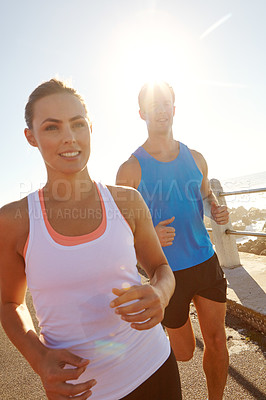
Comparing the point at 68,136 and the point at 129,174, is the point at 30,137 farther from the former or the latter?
the point at 129,174

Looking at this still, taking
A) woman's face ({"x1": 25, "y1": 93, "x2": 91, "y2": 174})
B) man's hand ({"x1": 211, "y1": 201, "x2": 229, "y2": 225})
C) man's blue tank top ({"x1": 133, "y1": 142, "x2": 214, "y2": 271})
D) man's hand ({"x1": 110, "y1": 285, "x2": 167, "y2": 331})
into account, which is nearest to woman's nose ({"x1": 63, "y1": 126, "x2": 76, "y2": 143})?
woman's face ({"x1": 25, "y1": 93, "x2": 91, "y2": 174})

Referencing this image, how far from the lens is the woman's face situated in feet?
4.24

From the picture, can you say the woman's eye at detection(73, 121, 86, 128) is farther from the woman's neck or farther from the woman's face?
the woman's neck

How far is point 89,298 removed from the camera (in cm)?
113

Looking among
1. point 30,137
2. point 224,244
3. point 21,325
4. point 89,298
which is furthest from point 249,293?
point 30,137

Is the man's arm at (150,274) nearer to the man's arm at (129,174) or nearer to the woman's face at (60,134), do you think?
the woman's face at (60,134)

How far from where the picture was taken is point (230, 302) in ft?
11.2

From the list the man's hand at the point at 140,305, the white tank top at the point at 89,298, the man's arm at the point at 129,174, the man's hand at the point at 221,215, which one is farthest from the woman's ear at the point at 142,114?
the man's hand at the point at 140,305

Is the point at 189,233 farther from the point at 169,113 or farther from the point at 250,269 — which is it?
the point at 250,269

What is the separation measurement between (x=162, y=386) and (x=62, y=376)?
54 cm

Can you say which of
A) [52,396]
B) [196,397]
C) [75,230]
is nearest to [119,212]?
[75,230]

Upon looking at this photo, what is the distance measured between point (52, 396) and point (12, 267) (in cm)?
50

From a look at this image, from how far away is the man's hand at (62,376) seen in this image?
2.99 feet

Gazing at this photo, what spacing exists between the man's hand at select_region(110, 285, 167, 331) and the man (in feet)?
3.47
